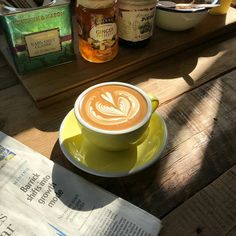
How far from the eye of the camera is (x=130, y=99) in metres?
0.45

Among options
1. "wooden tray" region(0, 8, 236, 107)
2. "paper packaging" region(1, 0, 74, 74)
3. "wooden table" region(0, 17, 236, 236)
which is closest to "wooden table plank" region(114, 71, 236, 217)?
"wooden table" region(0, 17, 236, 236)

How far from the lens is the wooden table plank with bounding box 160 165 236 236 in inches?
15.5

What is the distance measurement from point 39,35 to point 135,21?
183mm

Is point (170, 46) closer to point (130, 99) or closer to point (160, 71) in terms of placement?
point (160, 71)

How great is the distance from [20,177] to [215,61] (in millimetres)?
466

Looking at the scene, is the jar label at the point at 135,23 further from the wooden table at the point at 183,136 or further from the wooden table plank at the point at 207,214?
the wooden table plank at the point at 207,214

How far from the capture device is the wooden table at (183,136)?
42 cm

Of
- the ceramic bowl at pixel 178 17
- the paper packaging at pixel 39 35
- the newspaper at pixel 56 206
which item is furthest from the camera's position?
the ceramic bowl at pixel 178 17

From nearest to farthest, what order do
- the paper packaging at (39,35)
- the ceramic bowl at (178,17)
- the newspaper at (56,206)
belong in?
the newspaper at (56,206) → the paper packaging at (39,35) → the ceramic bowl at (178,17)

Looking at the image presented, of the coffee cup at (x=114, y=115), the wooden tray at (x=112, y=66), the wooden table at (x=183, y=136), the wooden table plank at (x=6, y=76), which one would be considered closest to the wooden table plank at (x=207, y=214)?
the wooden table at (x=183, y=136)

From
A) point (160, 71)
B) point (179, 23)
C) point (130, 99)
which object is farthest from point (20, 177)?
point (179, 23)

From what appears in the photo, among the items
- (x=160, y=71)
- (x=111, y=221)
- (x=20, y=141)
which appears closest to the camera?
(x=111, y=221)

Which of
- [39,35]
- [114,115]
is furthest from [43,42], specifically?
[114,115]

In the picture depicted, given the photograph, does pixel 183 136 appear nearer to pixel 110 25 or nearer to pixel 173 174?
pixel 173 174
